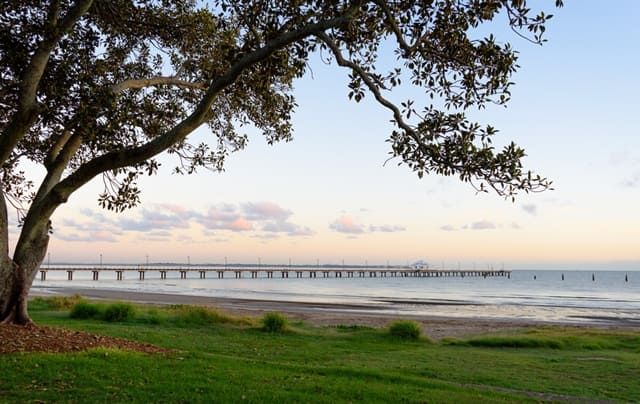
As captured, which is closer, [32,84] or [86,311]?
[32,84]

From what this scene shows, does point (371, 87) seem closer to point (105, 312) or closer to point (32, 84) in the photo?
point (32, 84)

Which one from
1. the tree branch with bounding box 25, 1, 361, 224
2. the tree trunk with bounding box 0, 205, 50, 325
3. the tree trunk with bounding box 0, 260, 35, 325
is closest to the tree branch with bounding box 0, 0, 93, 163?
the tree branch with bounding box 25, 1, 361, 224

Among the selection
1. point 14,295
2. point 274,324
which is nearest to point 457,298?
point 274,324

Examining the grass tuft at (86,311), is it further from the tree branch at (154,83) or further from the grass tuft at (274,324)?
the tree branch at (154,83)

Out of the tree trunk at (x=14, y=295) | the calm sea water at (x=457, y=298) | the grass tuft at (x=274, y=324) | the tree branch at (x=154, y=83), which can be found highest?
the tree branch at (x=154, y=83)

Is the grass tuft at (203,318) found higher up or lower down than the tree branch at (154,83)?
lower down

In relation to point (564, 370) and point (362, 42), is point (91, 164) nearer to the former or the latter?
point (362, 42)

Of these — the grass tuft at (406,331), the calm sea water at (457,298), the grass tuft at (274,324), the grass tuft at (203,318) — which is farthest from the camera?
the calm sea water at (457,298)

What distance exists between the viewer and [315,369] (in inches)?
436

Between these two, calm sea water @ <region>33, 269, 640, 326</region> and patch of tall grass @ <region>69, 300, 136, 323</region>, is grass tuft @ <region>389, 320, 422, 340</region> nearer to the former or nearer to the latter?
patch of tall grass @ <region>69, 300, 136, 323</region>

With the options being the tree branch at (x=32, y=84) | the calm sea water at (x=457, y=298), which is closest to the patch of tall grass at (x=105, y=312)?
the tree branch at (x=32, y=84)

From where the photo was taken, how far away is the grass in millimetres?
7898

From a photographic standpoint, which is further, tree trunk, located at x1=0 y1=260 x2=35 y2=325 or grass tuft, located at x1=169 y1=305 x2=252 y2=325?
grass tuft, located at x1=169 y1=305 x2=252 y2=325

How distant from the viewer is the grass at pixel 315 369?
25.9 feet
